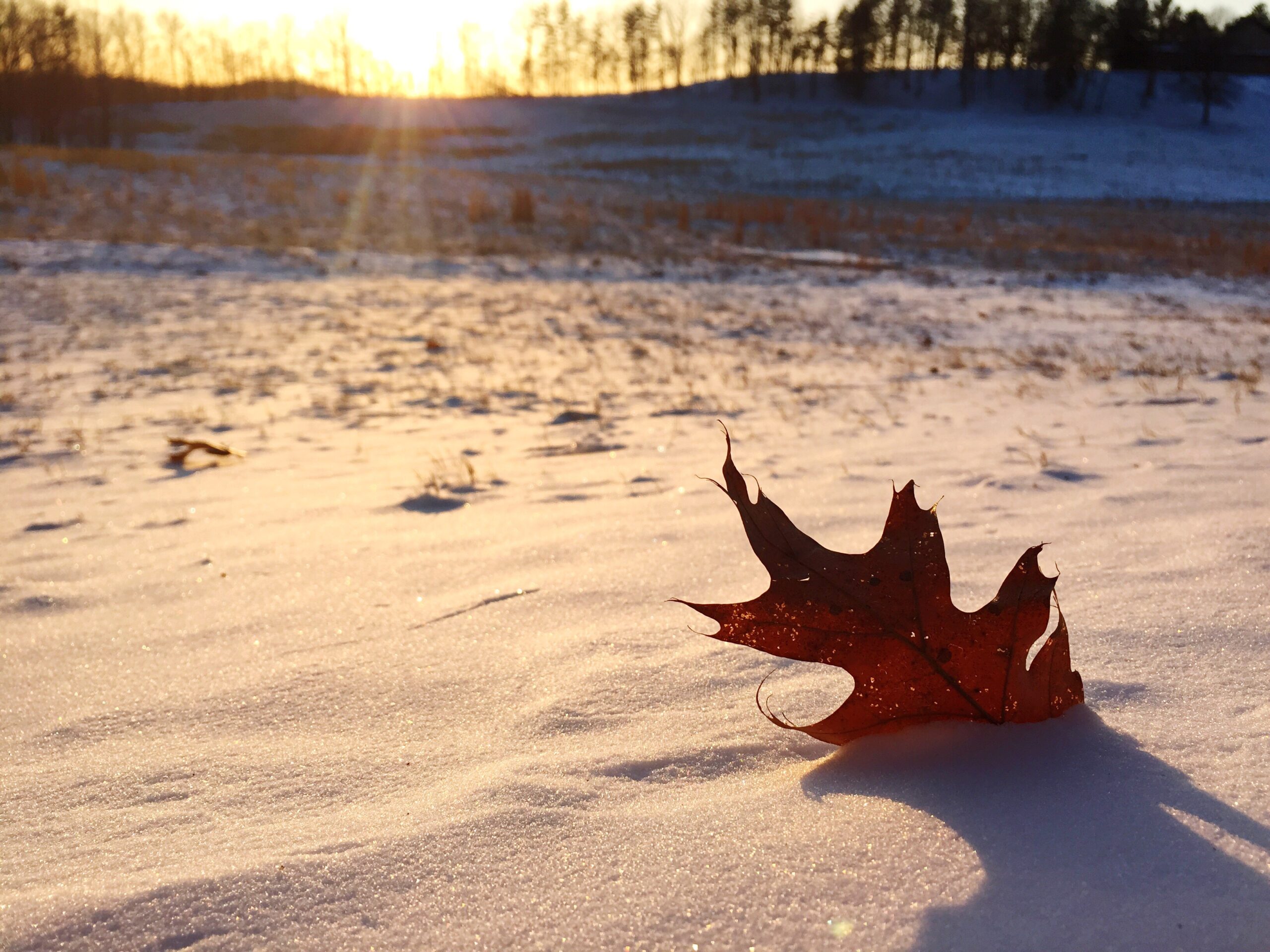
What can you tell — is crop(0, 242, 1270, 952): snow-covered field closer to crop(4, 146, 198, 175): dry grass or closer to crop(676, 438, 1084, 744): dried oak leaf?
crop(676, 438, 1084, 744): dried oak leaf

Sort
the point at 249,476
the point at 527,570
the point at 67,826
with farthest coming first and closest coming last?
the point at 249,476, the point at 527,570, the point at 67,826

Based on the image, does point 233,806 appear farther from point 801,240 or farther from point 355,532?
point 801,240

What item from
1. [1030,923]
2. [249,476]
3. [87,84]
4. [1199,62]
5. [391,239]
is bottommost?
[249,476]

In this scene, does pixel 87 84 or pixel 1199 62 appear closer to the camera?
pixel 87 84

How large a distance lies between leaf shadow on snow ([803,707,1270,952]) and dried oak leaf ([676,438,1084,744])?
0.06 m

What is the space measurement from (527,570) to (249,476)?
1780 mm

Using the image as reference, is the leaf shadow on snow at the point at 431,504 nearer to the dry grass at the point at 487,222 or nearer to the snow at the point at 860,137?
the dry grass at the point at 487,222

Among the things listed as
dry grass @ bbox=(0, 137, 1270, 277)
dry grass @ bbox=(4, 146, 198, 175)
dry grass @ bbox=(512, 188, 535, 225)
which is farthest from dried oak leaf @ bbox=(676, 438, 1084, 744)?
dry grass @ bbox=(4, 146, 198, 175)

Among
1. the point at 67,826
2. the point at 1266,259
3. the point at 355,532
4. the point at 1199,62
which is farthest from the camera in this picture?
the point at 1199,62

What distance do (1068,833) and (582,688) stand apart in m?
0.84

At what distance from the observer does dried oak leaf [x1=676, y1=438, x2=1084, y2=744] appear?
120 cm

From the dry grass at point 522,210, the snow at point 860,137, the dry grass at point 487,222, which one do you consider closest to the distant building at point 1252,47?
the snow at point 860,137

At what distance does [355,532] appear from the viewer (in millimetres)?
2750

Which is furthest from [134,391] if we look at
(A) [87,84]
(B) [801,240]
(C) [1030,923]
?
(A) [87,84]
